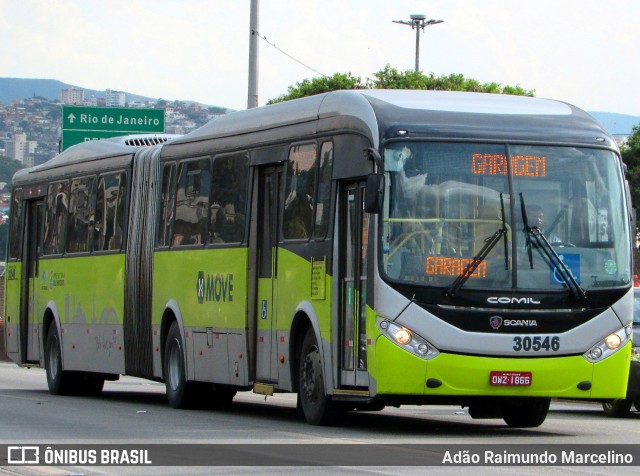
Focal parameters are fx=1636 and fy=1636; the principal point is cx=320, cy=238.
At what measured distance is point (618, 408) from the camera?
21.2 metres

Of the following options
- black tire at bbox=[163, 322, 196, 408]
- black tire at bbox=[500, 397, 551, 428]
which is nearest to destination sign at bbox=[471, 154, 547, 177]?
black tire at bbox=[500, 397, 551, 428]

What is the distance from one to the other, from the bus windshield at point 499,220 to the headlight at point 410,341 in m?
0.46

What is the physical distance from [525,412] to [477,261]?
8.36 feet

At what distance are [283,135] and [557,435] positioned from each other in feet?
14.9

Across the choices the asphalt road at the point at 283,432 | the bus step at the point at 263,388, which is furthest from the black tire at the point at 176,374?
the bus step at the point at 263,388

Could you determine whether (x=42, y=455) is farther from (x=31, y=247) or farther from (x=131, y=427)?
(x=31, y=247)

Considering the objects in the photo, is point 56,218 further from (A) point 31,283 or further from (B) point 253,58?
(B) point 253,58

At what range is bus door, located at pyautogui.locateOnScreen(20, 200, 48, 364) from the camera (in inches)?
1059

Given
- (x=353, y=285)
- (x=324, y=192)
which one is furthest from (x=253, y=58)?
(x=353, y=285)

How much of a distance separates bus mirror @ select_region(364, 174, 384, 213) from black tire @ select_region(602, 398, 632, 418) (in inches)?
274

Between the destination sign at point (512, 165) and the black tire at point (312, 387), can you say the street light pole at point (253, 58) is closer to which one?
the black tire at point (312, 387)

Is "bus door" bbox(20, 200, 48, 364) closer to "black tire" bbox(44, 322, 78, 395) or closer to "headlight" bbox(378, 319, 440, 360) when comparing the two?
"black tire" bbox(44, 322, 78, 395)

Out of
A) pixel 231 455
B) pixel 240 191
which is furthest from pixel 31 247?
pixel 231 455

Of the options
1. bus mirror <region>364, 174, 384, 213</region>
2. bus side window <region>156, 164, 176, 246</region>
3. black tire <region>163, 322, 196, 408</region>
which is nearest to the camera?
bus mirror <region>364, 174, 384, 213</region>
